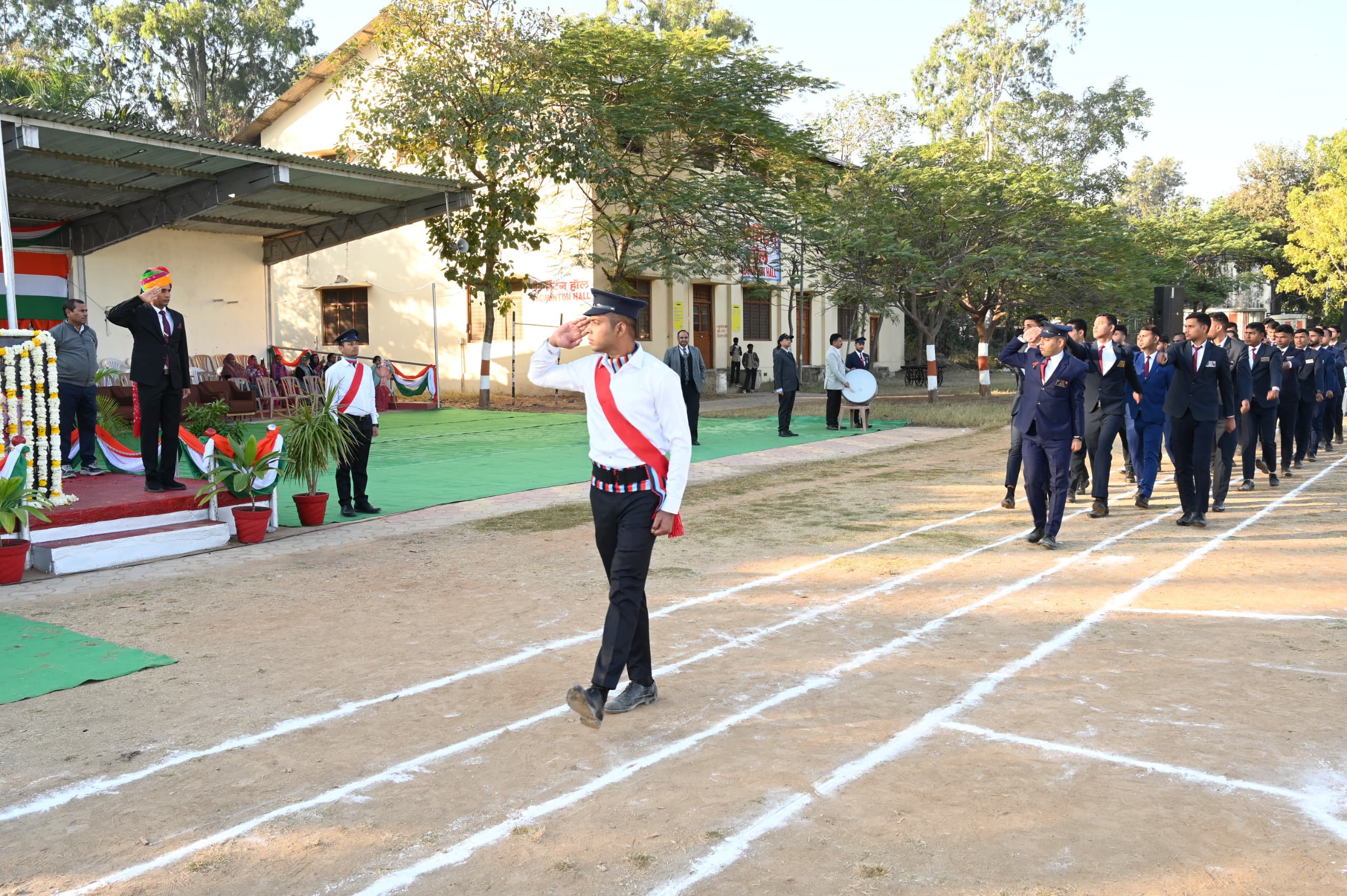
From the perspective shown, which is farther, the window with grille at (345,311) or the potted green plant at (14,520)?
the window with grille at (345,311)

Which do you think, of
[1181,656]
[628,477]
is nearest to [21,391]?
[628,477]

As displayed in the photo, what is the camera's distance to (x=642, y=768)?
391cm

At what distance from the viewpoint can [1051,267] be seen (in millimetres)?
26812

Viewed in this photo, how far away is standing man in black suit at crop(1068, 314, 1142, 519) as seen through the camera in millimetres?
9523

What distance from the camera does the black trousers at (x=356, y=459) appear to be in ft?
31.4

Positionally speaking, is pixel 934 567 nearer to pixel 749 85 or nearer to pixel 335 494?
pixel 335 494

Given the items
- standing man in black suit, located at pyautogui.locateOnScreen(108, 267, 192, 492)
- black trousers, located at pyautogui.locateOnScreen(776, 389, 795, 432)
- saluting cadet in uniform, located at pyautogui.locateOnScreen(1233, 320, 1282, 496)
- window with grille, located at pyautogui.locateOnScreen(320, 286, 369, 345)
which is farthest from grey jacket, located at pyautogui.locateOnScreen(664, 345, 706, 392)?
window with grille, located at pyautogui.locateOnScreen(320, 286, 369, 345)

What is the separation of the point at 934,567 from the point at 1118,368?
3421mm

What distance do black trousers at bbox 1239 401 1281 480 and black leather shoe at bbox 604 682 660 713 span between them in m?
9.14

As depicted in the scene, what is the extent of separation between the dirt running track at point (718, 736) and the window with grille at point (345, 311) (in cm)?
2326

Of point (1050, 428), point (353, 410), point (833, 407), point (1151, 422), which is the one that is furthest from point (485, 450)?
point (1050, 428)

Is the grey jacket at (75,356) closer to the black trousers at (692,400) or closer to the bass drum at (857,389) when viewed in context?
the black trousers at (692,400)

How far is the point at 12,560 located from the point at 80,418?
3.35 meters

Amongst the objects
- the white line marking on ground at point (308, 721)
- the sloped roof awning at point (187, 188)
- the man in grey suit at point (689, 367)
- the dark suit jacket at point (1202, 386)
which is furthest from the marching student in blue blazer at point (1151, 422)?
the sloped roof awning at point (187, 188)
